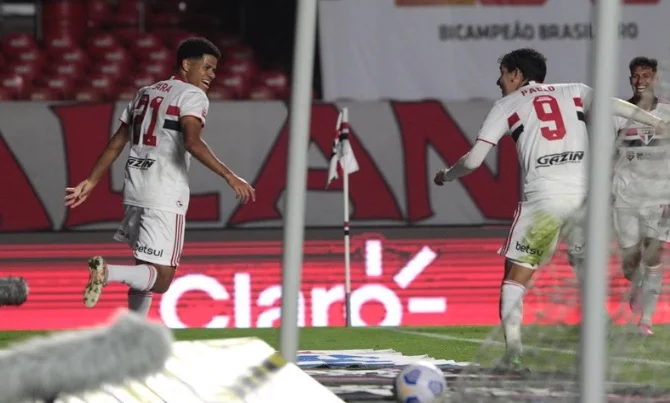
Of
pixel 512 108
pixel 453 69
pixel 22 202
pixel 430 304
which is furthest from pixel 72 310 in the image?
pixel 512 108

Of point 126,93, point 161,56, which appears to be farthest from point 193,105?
point 161,56

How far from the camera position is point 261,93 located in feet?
52.8

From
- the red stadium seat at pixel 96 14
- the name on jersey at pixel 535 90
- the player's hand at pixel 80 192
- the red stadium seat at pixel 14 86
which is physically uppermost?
the red stadium seat at pixel 96 14

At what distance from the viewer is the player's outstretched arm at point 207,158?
753 centimetres

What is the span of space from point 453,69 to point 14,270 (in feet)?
15.6

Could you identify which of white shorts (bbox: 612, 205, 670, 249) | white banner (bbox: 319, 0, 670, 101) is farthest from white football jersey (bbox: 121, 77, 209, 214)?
white banner (bbox: 319, 0, 670, 101)

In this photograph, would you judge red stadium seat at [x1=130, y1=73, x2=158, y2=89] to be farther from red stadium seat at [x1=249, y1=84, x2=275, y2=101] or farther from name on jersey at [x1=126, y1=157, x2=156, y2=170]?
name on jersey at [x1=126, y1=157, x2=156, y2=170]

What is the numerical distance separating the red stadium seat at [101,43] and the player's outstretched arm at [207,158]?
947 centimetres

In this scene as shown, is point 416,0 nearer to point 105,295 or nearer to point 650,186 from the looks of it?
point 105,295

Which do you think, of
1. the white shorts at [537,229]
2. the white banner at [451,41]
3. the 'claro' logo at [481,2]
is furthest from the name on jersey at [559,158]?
the 'claro' logo at [481,2]

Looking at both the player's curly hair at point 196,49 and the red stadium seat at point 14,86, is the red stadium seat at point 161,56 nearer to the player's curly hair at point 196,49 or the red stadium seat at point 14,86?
the red stadium seat at point 14,86

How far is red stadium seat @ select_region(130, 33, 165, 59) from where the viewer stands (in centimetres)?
1719

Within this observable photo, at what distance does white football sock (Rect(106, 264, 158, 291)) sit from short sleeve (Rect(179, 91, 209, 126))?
87 centimetres

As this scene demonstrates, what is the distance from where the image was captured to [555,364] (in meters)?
4.92
